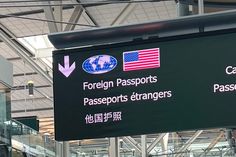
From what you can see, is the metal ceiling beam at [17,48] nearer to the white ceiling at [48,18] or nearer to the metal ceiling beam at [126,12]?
the white ceiling at [48,18]

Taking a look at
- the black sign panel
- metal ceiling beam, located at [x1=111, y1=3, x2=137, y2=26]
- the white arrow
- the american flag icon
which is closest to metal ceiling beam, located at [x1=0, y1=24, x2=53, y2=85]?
metal ceiling beam, located at [x1=111, y1=3, x2=137, y2=26]

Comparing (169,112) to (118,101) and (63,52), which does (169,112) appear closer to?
(118,101)

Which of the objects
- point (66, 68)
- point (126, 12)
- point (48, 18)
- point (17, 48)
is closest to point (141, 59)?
point (66, 68)

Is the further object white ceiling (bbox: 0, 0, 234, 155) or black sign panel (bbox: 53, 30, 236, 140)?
white ceiling (bbox: 0, 0, 234, 155)

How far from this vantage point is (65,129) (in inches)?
226

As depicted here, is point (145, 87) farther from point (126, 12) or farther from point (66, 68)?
point (126, 12)

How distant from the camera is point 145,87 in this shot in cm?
562

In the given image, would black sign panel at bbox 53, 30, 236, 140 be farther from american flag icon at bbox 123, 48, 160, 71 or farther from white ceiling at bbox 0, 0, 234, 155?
white ceiling at bbox 0, 0, 234, 155

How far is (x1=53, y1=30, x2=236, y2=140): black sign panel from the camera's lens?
5.43 metres

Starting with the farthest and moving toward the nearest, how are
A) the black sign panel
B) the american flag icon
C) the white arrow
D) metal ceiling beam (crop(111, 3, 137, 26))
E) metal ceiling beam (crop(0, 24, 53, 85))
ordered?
1. metal ceiling beam (crop(0, 24, 53, 85))
2. metal ceiling beam (crop(111, 3, 137, 26))
3. the white arrow
4. the american flag icon
5. the black sign panel

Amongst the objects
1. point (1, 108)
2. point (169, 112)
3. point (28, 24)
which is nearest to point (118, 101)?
point (169, 112)

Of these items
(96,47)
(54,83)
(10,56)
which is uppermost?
(10,56)

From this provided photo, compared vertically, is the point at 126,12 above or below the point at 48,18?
above

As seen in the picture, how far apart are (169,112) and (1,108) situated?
776cm
